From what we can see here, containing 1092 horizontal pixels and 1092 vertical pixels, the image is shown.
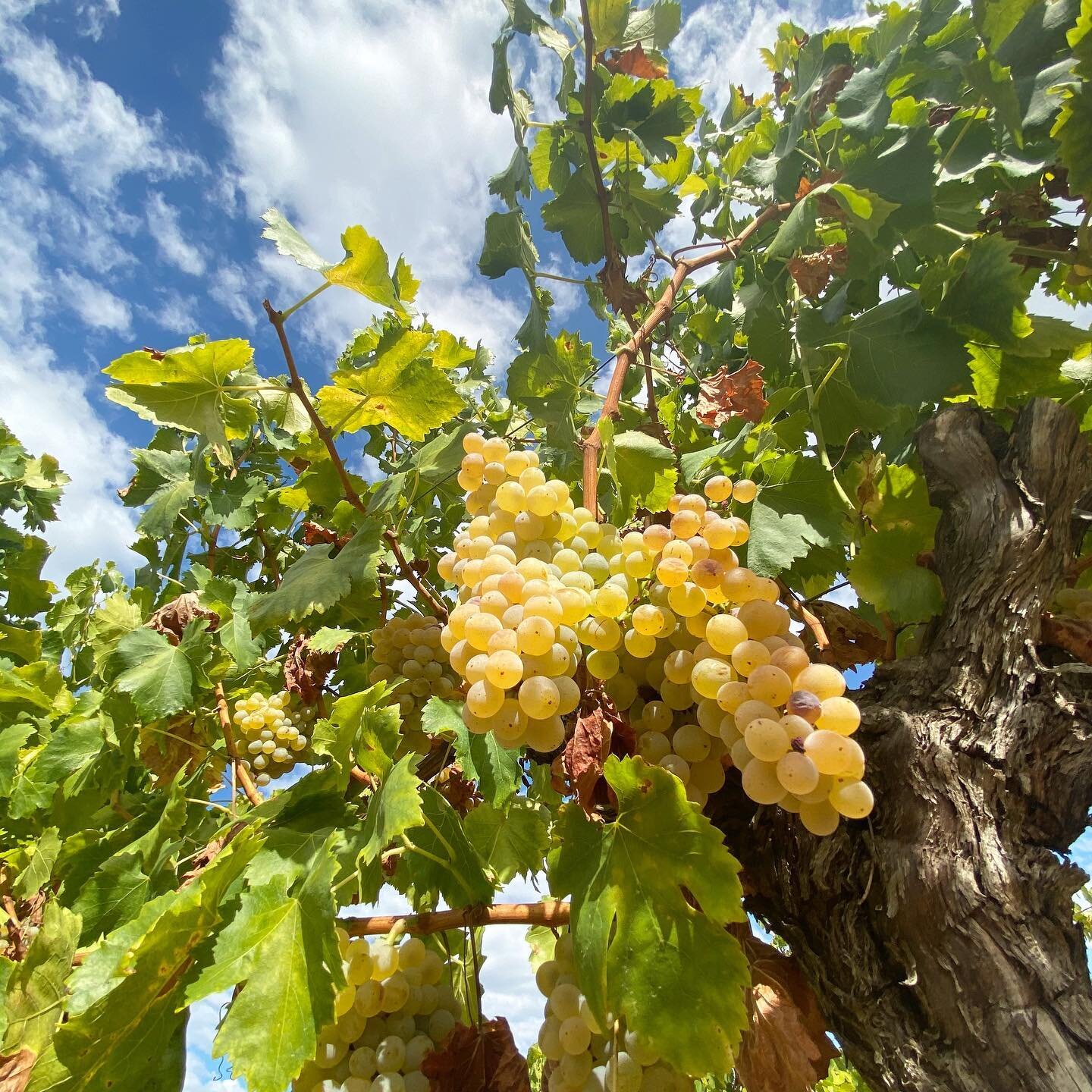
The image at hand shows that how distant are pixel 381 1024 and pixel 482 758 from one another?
1.53ft

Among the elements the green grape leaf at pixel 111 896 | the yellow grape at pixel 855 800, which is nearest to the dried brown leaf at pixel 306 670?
the green grape leaf at pixel 111 896

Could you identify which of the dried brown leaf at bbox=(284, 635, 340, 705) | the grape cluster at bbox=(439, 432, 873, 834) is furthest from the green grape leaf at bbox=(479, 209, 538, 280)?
the dried brown leaf at bbox=(284, 635, 340, 705)

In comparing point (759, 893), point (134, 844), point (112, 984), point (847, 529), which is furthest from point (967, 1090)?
point (134, 844)

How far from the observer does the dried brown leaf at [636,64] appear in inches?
91.1

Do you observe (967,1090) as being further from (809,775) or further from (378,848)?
(378,848)

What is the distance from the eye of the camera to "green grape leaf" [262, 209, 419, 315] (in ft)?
5.06

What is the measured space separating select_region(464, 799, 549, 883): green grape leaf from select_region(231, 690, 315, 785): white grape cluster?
1093mm

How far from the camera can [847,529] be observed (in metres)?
1.54

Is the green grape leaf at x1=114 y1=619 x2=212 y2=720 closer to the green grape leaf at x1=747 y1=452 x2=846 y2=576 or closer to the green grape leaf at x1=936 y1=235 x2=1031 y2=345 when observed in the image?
the green grape leaf at x1=747 y1=452 x2=846 y2=576

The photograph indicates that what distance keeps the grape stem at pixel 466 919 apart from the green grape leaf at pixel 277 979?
136mm

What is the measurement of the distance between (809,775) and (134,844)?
1.53 meters

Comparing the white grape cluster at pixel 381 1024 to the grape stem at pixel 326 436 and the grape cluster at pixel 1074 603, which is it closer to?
the grape stem at pixel 326 436

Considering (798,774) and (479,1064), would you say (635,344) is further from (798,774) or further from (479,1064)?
(479,1064)

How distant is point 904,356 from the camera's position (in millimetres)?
1574
